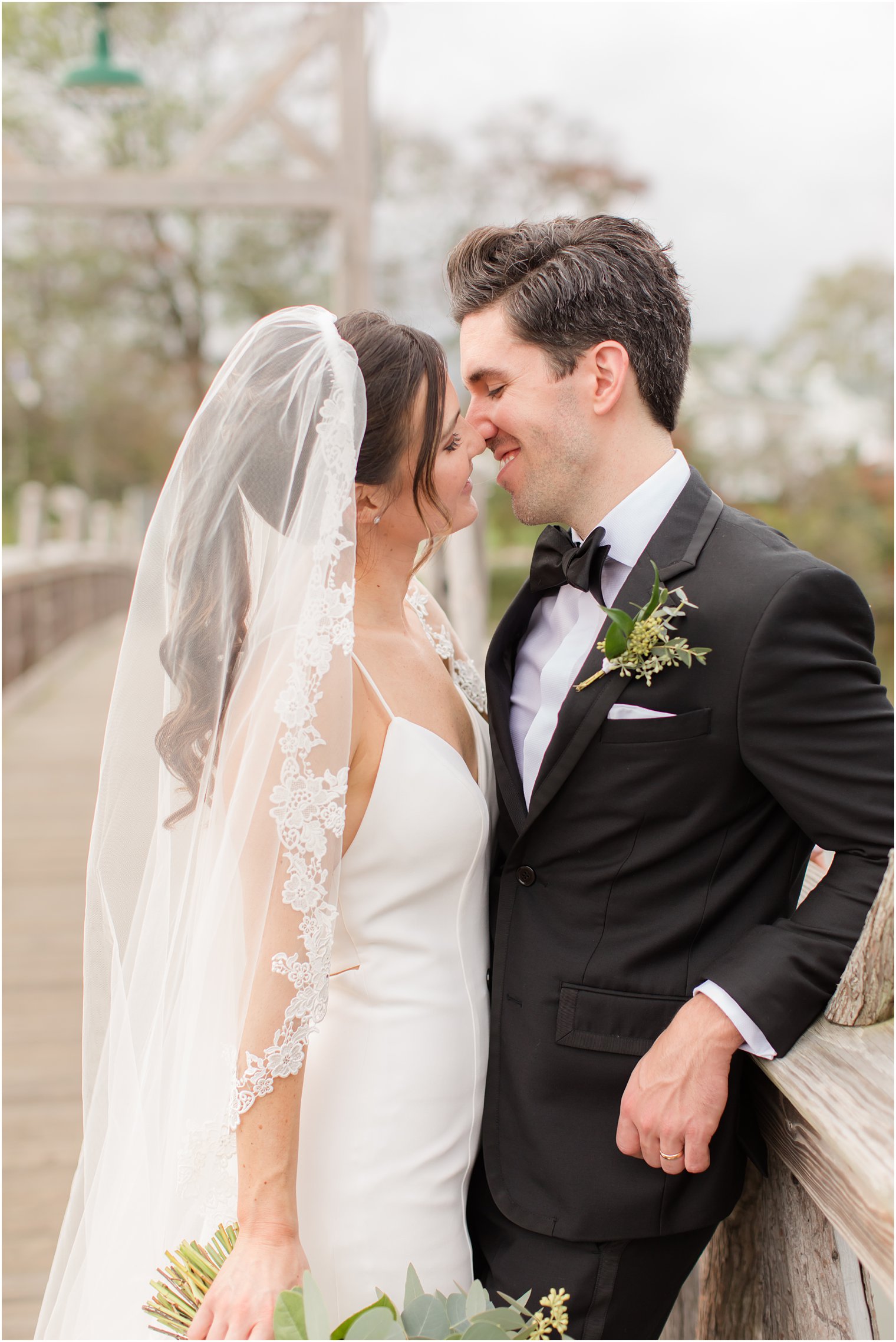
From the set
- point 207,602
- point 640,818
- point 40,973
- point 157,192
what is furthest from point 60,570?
point 640,818

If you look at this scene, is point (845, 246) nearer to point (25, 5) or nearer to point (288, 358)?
point (25, 5)

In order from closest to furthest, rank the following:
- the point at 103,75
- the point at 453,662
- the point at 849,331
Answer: the point at 453,662, the point at 103,75, the point at 849,331

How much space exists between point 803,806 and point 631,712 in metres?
0.26

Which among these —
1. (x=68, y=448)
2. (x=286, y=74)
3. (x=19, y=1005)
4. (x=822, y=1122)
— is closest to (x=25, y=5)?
(x=68, y=448)

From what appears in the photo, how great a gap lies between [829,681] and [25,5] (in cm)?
1944

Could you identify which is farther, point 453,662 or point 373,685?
point 453,662

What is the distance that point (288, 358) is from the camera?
1.72 metres

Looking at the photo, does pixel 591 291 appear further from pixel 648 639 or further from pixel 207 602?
pixel 207 602

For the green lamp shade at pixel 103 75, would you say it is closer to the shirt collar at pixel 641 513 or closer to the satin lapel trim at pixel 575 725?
the shirt collar at pixel 641 513

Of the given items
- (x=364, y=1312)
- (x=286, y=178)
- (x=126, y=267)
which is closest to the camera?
(x=364, y=1312)

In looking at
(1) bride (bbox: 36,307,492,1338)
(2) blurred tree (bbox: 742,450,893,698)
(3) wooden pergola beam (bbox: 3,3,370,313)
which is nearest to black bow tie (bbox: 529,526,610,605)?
(1) bride (bbox: 36,307,492,1338)

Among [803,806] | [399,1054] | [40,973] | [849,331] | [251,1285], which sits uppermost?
[803,806]

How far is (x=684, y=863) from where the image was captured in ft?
5.32

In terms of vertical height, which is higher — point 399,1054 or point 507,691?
point 507,691
